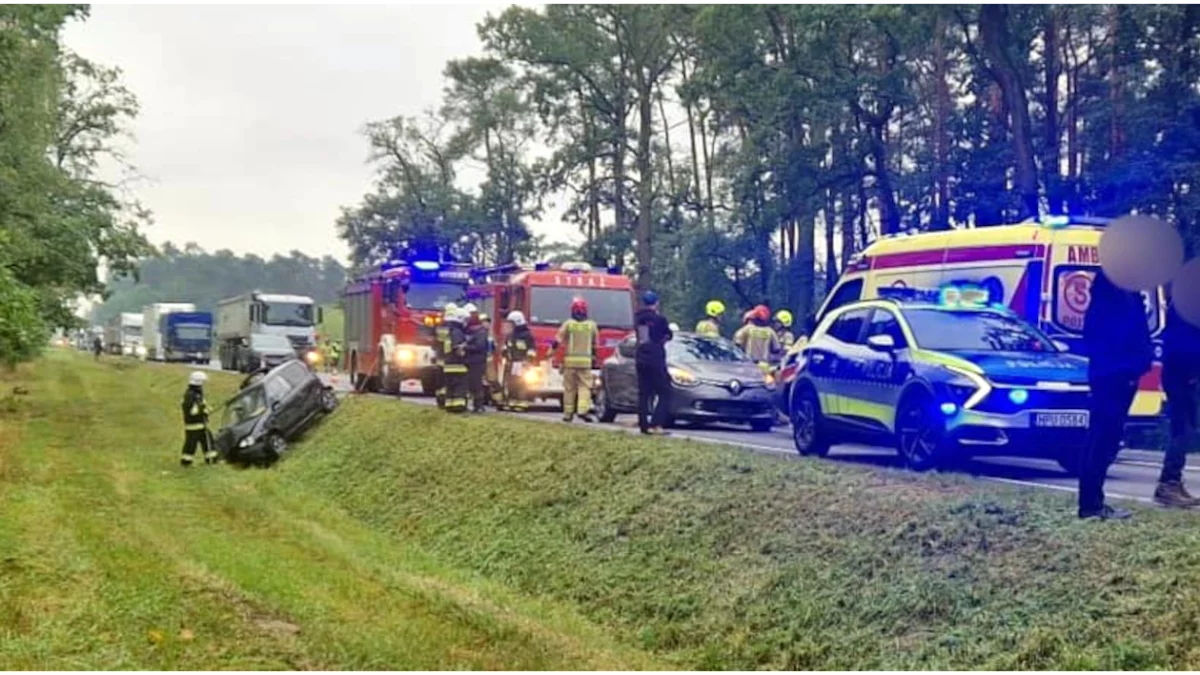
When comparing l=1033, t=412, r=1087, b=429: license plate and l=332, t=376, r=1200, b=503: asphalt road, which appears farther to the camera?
l=332, t=376, r=1200, b=503: asphalt road

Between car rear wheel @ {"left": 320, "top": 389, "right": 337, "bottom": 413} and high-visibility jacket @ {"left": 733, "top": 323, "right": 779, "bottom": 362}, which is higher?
high-visibility jacket @ {"left": 733, "top": 323, "right": 779, "bottom": 362}

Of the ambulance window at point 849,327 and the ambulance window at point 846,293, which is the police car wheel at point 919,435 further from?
the ambulance window at point 846,293

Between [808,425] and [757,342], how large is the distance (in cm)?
700

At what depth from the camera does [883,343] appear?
11242mm

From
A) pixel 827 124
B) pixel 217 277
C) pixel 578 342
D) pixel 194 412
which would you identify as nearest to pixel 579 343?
pixel 578 342

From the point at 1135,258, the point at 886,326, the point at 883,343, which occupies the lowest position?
the point at 883,343

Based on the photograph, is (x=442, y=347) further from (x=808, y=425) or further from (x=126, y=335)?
(x=126, y=335)

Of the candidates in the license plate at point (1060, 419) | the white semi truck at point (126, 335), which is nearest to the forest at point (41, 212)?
the license plate at point (1060, 419)

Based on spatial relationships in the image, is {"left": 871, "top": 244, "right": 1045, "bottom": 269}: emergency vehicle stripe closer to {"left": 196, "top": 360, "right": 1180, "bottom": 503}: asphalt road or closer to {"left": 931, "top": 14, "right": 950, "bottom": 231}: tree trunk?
{"left": 196, "top": 360, "right": 1180, "bottom": 503}: asphalt road

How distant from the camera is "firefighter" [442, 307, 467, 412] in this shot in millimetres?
19031

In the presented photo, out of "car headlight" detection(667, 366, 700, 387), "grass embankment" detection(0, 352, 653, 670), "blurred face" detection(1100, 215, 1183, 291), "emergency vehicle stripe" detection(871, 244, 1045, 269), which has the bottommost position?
"grass embankment" detection(0, 352, 653, 670)

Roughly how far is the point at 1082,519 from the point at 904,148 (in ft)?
95.6

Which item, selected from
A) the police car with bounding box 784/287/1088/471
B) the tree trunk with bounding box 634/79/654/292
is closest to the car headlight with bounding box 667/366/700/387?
the police car with bounding box 784/287/1088/471

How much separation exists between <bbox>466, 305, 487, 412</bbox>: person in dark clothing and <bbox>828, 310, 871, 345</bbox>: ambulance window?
7409mm
